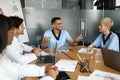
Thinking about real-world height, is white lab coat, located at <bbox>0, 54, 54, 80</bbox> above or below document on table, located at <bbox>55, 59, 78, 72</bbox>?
above

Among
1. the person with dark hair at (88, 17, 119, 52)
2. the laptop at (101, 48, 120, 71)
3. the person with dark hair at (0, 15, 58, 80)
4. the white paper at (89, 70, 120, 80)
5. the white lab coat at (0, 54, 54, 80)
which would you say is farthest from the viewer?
the person with dark hair at (88, 17, 119, 52)

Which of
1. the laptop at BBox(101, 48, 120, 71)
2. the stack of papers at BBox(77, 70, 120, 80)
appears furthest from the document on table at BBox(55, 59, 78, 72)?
the laptop at BBox(101, 48, 120, 71)

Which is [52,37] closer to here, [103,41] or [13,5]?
[103,41]

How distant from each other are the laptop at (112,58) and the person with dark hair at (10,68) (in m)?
0.64

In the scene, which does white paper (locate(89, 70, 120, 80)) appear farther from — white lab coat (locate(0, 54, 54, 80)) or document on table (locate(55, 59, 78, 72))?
white lab coat (locate(0, 54, 54, 80))

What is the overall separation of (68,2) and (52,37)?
2.06m

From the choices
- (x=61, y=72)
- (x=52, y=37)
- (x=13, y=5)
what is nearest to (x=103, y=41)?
(x=52, y=37)

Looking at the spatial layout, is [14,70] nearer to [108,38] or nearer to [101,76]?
[101,76]

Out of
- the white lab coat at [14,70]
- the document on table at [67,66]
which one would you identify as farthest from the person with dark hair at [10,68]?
the document on table at [67,66]

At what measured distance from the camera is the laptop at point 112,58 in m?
1.75

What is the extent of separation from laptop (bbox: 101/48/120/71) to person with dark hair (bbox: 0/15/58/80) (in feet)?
2.10

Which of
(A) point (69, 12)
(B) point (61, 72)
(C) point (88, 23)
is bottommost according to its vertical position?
(B) point (61, 72)

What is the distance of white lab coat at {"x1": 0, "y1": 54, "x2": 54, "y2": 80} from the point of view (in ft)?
4.17

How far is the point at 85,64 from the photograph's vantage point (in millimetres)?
Answer: 1794
